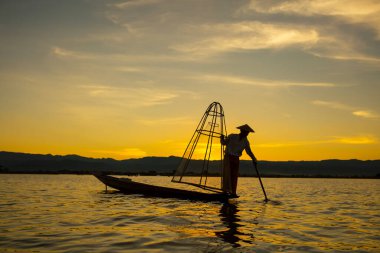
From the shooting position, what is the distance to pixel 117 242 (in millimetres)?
10703

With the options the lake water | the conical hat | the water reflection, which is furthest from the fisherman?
the water reflection

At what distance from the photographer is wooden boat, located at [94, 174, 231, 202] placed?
2309 centimetres

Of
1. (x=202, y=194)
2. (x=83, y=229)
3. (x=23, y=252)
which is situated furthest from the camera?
(x=202, y=194)

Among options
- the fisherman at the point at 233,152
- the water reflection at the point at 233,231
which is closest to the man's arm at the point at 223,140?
the fisherman at the point at 233,152

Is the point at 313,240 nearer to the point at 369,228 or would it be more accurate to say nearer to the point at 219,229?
the point at 219,229

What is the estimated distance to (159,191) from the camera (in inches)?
1013

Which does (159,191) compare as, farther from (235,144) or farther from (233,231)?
(233,231)

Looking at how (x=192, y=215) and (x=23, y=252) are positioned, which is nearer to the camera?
(x=23, y=252)

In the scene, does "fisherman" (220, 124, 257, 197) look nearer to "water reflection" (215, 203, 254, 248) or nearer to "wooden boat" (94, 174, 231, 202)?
"wooden boat" (94, 174, 231, 202)

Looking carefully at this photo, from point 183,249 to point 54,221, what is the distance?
280 inches

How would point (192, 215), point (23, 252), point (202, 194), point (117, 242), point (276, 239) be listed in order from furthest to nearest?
1. point (202, 194)
2. point (192, 215)
3. point (276, 239)
4. point (117, 242)
5. point (23, 252)

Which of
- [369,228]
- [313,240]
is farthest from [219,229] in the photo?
[369,228]

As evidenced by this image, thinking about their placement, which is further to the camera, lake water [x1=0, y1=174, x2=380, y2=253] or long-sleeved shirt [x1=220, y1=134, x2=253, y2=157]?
long-sleeved shirt [x1=220, y1=134, x2=253, y2=157]

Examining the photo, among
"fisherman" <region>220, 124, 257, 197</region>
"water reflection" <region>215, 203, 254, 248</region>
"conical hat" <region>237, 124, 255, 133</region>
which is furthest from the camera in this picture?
"fisherman" <region>220, 124, 257, 197</region>
